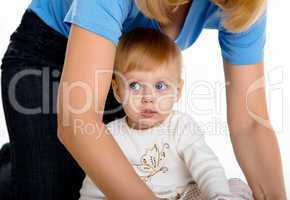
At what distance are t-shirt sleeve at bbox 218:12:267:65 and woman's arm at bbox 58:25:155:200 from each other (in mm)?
378

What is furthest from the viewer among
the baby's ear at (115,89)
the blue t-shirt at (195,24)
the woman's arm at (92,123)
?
the baby's ear at (115,89)

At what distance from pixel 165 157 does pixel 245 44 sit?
0.31 metres

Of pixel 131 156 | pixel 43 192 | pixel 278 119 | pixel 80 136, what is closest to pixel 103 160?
pixel 80 136

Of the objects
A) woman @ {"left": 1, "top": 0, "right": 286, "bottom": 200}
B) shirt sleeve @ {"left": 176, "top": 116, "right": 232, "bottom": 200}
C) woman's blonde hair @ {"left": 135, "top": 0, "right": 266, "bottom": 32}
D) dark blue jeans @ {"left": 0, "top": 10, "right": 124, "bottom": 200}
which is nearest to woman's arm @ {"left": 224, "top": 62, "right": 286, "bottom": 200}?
woman @ {"left": 1, "top": 0, "right": 286, "bottom": 200}

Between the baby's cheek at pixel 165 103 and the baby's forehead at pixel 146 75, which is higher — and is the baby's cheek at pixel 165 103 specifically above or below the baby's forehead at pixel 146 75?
below

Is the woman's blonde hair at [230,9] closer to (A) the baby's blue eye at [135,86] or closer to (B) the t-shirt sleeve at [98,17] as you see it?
(B) the t-shirt sleeve at [98,17]

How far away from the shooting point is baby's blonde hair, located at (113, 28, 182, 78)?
128 centimetres

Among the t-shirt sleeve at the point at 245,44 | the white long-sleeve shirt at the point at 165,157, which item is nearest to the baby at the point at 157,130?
the white long-sleeve shirt at the point at 165,157

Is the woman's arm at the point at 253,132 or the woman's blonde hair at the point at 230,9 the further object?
the woman's arm at the point at 253,132

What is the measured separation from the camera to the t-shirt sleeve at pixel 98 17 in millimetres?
1013

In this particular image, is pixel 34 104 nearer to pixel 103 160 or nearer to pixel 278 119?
pixel 103 160

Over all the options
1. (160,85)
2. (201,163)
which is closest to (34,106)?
(160,85)

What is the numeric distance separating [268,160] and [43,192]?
0.53m

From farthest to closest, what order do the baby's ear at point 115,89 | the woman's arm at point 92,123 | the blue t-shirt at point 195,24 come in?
1. the baby's ear at point 115,89
2. the blue t-shirt at point 195,24
3. the woman's arm at point 92,123
